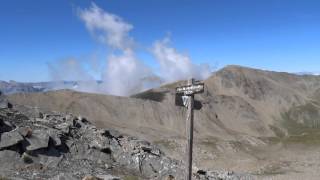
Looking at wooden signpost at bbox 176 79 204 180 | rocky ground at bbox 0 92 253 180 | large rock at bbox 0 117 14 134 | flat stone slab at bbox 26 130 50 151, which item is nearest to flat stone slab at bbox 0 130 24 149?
rocky ground at bbox 0 92 253 180

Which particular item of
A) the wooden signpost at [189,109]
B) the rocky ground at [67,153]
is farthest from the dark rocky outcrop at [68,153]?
the wooden signpost at [189,109]

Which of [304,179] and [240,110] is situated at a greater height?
[240,110]

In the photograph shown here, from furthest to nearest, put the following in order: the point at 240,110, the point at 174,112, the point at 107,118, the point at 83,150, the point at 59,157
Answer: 1. the point at 240,110
2. the point at 174,112
3. the point at 107,118
4. the point at 83,150
5. the point at 59,157

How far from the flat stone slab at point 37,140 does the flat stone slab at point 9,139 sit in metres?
0.71

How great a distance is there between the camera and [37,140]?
1106 inches

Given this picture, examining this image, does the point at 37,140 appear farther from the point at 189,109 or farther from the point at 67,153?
the point at 189,109

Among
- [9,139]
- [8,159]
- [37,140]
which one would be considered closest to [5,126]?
[9,139]

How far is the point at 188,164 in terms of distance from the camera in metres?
16.5

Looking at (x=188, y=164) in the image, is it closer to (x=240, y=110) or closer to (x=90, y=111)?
(x=90, y=111)

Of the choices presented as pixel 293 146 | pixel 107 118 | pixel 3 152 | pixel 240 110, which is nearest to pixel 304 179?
pixel 3 152

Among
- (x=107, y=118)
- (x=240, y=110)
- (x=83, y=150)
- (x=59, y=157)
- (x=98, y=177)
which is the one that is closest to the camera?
(x=98, y=177)

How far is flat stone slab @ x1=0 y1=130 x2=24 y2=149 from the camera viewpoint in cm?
2671

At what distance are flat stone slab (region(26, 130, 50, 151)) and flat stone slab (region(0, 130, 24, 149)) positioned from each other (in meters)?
0.71

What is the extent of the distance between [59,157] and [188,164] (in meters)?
13.9
